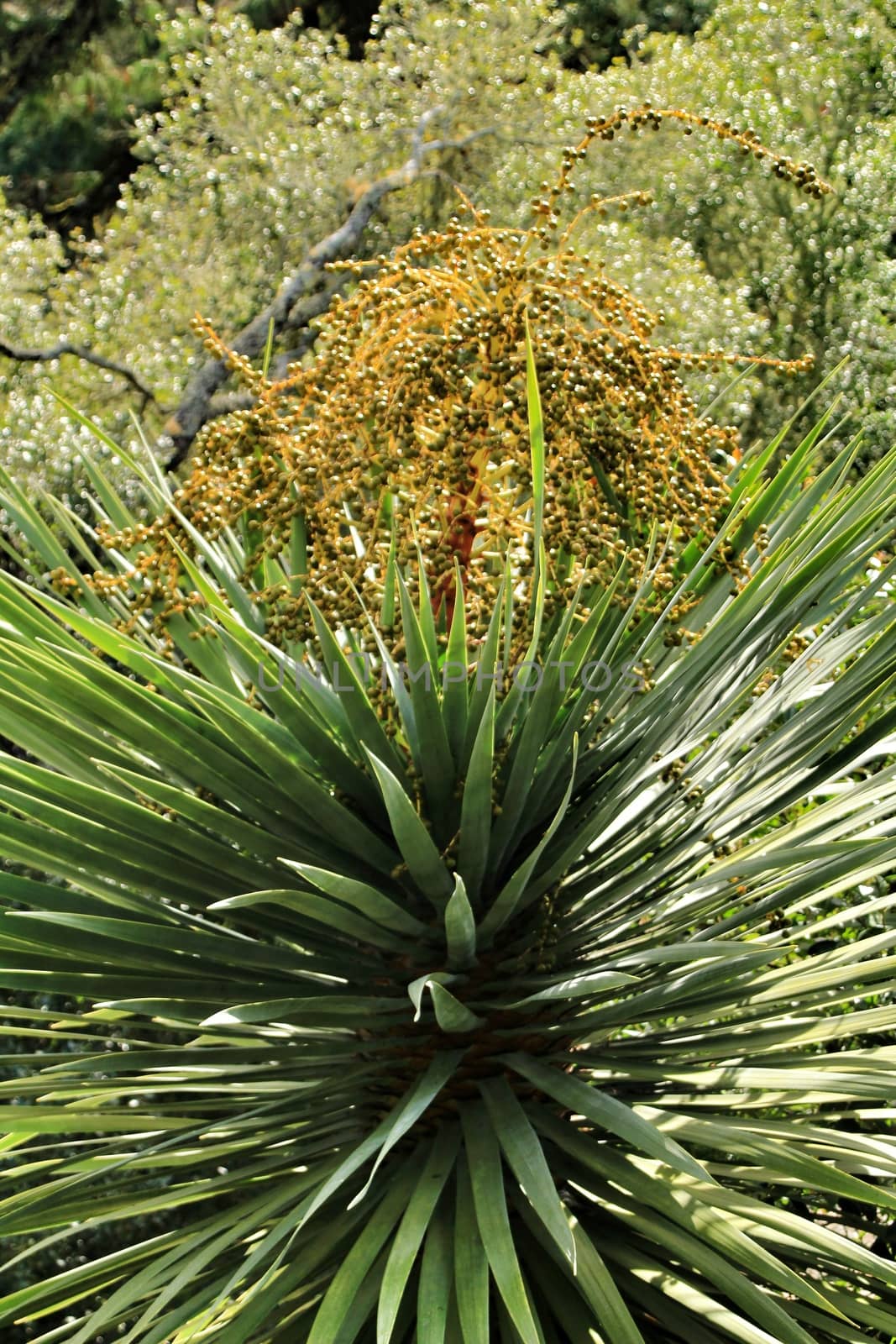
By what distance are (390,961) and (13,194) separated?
43.0 ft

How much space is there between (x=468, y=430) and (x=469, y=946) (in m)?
0.80

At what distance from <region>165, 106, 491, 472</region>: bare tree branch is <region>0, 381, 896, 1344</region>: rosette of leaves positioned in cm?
516

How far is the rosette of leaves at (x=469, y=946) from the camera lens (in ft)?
6.69

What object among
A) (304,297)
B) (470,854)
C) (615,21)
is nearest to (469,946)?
(470,854)

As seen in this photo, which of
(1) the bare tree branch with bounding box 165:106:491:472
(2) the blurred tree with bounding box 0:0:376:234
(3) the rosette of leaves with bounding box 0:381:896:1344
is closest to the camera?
(3) the rosette of leaves with bounding box 0:381:896:1344

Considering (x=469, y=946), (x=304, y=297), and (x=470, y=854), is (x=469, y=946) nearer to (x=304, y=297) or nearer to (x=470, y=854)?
(x=470, y=854)

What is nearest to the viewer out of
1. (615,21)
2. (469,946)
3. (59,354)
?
(469,946)

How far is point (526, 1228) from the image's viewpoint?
2.29 meters

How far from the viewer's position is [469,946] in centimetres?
208

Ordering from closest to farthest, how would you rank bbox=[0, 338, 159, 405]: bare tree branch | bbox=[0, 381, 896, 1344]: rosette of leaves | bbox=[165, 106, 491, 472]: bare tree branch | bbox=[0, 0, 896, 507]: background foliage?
bbox=[0, 381, 896, 1344]: rosette of leaves, bbox=[0, 338, 159, 405]: bare tree branch, bbox=[165, 106, 491, 472]: bare tree branch, bbox=[0, 0, 896, 507]: background foliage

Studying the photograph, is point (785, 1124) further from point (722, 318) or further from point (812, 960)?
point (722, 318)


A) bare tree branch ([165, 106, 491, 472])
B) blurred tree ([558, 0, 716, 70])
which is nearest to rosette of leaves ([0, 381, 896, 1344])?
bare tree branch ([165, 106, 491, 472])

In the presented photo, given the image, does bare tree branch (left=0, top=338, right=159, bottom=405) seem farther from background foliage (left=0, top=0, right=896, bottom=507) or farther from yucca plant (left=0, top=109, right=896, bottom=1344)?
yucca plant (left=0, top=109, right=896, bottom=1344)

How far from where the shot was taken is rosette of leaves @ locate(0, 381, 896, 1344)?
204 cm
